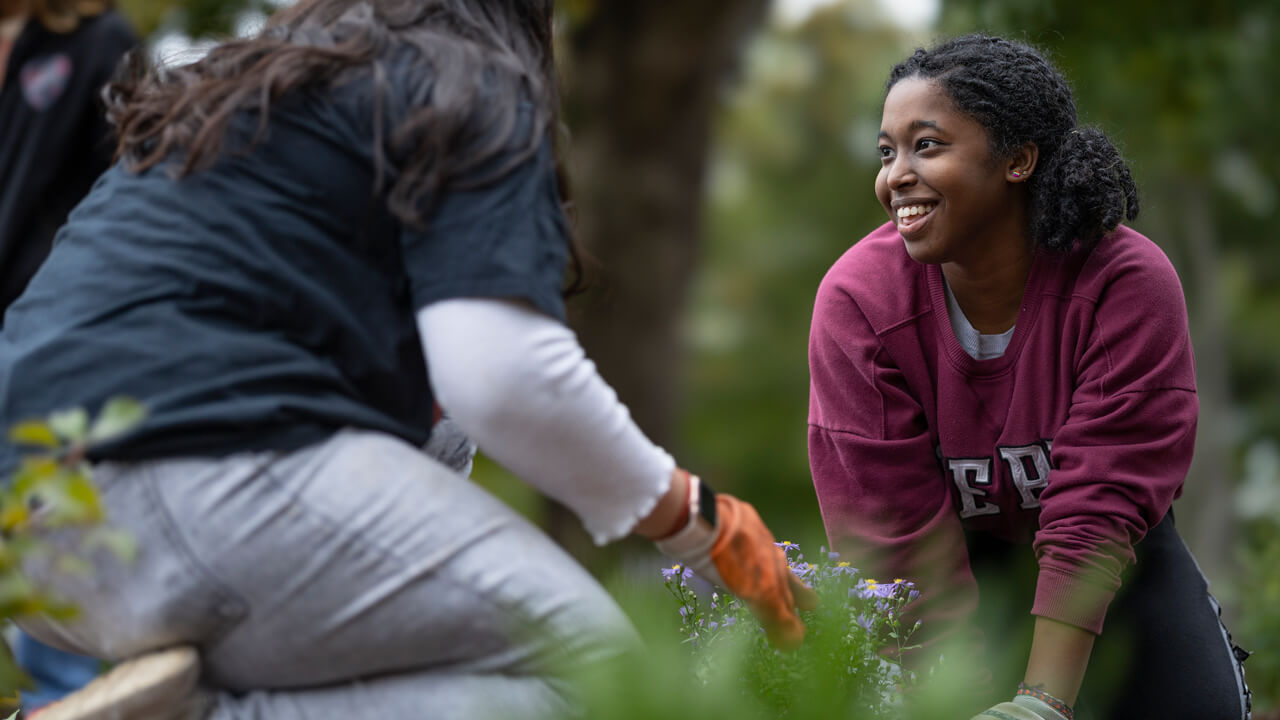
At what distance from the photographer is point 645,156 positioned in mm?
8586

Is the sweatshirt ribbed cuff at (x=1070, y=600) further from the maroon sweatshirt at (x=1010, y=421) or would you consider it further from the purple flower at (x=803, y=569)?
the purple flower at (x=803, y=569)

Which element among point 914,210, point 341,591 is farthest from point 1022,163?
point 341,591

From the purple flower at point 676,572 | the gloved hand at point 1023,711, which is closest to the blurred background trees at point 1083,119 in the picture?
the purple flower at point 676,572

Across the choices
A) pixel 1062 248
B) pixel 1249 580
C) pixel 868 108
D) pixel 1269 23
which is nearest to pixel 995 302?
pixel 1062 248

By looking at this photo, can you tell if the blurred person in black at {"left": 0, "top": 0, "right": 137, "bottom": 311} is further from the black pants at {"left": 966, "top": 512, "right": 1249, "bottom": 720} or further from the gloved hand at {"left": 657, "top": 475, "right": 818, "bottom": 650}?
the black pants at {"left": 966, "top": 512, "right": 1249, "bottom": 720}

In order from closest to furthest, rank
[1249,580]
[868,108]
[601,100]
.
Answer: [868,108] < [1249,580] < [601,100]

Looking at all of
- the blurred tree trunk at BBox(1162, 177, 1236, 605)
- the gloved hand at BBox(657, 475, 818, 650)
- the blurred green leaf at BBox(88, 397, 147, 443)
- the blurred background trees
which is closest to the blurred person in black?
the blurred background trees

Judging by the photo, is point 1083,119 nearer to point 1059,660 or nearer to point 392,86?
point 1059,660

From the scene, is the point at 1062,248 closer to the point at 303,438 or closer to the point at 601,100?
the point at 303,438

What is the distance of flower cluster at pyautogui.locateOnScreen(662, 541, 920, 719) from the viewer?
1852 mm

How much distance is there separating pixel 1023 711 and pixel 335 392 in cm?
122

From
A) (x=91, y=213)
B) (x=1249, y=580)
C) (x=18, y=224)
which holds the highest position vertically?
(x=91, y=213)

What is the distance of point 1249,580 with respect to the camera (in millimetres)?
5062

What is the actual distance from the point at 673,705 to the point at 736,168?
22798 mm
